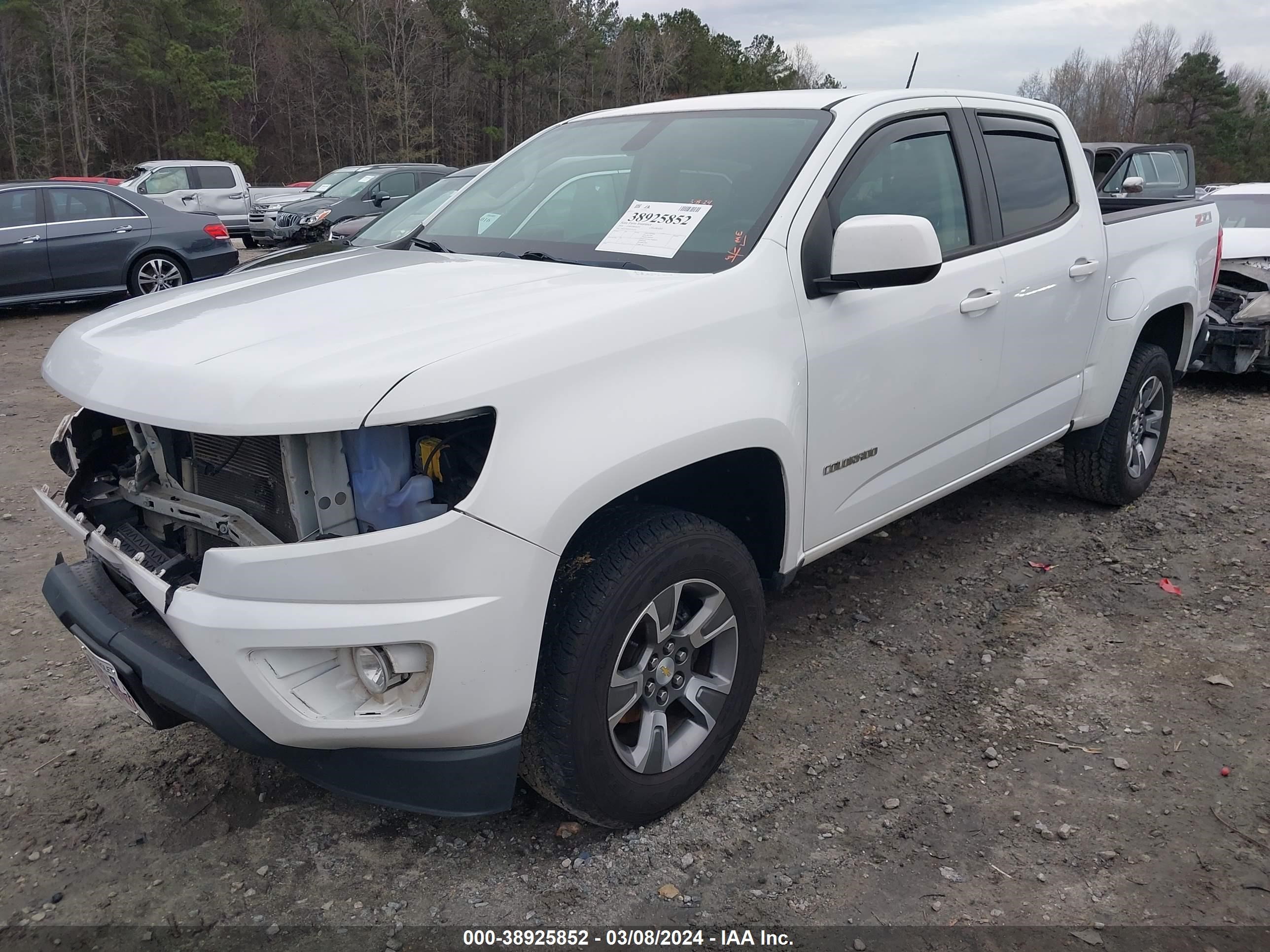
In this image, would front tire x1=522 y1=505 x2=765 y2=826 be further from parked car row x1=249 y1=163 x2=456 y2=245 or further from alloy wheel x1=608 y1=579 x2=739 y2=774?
parked car row x1=249 y1=163 x2=456 y2=245

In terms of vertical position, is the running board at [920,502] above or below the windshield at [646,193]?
below

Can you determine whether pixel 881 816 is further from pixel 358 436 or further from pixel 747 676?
pixel 358 436

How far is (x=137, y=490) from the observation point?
2492 millimetres

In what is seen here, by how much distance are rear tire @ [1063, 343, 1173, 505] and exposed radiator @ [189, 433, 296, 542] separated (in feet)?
12.4

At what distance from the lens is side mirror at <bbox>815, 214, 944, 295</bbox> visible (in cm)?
260

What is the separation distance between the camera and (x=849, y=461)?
296 cm

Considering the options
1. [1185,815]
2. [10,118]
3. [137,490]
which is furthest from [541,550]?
[10,118]

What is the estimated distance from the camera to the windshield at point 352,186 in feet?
54.0

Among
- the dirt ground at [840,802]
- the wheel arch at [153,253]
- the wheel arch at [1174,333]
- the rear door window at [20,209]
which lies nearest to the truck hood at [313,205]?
the wheel arch at [153,253]

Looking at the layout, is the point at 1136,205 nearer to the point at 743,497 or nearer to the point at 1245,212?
the point at 1245,212

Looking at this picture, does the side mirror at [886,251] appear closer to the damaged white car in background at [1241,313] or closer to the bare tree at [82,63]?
the damaged white car in background at [1241,313]

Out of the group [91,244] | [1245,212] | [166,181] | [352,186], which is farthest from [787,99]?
[166,181]

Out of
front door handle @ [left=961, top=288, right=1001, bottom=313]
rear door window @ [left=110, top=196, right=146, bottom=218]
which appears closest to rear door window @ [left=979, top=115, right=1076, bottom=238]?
front door handle @ [left=961, top=288, right=1001, bottom=313]

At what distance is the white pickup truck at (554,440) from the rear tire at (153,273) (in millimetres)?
9115
